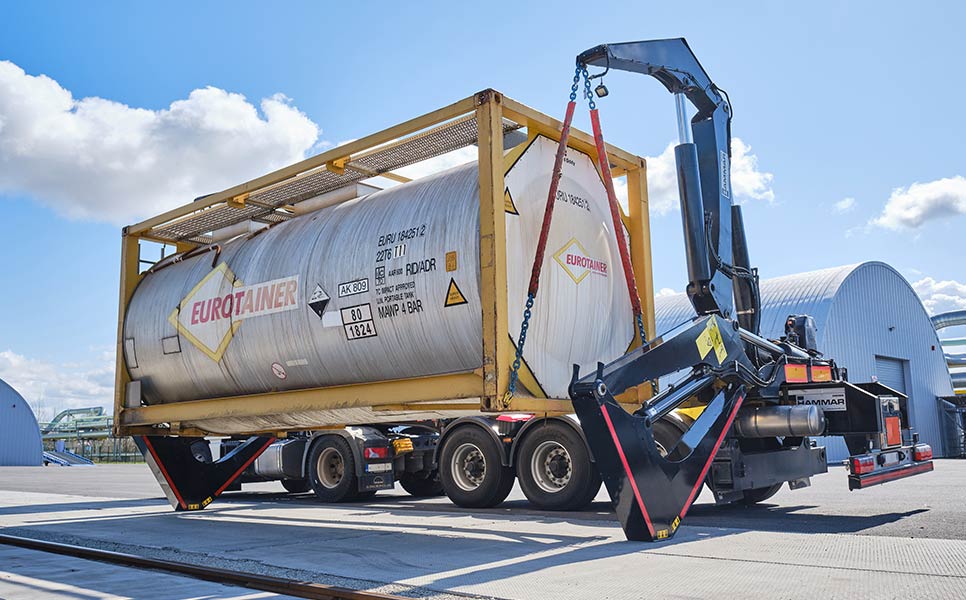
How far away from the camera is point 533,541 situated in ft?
25.0

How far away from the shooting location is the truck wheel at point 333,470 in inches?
526

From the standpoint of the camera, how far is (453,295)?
7258mm

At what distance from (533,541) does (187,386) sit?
498 centimetres

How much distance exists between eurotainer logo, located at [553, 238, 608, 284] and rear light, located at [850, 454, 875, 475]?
323 cm

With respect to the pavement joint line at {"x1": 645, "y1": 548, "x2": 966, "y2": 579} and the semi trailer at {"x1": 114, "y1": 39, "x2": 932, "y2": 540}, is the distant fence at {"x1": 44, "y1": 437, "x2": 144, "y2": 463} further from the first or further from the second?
the pavement joint line at {"x1": 645, "y1": 548, "x2": 966, "y2": 579}

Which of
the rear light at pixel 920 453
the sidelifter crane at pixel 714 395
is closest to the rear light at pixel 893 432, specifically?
the sidelifter crane at pixel 714 395

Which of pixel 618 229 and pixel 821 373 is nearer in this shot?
pixel 618 229

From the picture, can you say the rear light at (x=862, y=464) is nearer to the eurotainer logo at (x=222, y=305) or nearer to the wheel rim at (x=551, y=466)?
the wheel rim at (x=551, y=466)

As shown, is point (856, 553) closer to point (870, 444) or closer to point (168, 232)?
point (870, 444)

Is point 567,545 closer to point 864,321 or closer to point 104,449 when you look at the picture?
point 864,321

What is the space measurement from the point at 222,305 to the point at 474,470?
4.21 metres

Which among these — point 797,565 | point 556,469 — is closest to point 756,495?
point 556,469

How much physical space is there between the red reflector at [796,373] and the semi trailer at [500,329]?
36 mm

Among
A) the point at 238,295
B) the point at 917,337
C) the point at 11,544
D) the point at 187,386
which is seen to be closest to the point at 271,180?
the point at 238,295
